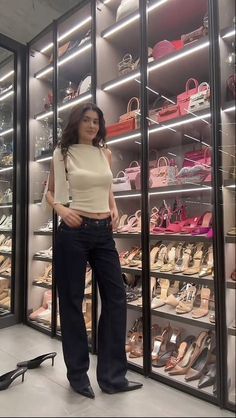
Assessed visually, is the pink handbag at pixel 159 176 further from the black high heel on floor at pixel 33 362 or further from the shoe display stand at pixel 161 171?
the black high heel on floor at pixel 33 362

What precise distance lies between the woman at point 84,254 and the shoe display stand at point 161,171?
350mm

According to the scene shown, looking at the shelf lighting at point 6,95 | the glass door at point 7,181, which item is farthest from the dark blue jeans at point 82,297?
the shelf lighting at point 6,95

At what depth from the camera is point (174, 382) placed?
1961mm

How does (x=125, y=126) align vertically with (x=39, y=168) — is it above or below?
above

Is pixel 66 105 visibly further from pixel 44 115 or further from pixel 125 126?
pixel 125 126

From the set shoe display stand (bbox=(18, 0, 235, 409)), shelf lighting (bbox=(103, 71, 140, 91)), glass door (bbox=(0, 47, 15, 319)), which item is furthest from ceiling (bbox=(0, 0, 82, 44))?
shelf lighting (bbox=(103, 71, 140, 91))

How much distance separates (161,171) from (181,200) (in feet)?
1.03

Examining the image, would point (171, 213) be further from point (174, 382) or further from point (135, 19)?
point (135, 19)

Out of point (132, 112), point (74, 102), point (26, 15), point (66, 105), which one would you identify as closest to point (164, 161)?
point (132, 112)

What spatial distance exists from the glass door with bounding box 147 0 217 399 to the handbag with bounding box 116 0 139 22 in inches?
6.2

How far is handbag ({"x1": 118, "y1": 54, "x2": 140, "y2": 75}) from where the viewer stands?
8.60 feet

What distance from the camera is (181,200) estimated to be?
2.53 m

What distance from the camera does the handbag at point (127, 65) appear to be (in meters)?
2.62

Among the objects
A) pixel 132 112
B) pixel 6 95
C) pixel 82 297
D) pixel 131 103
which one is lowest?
pixel 82 297
